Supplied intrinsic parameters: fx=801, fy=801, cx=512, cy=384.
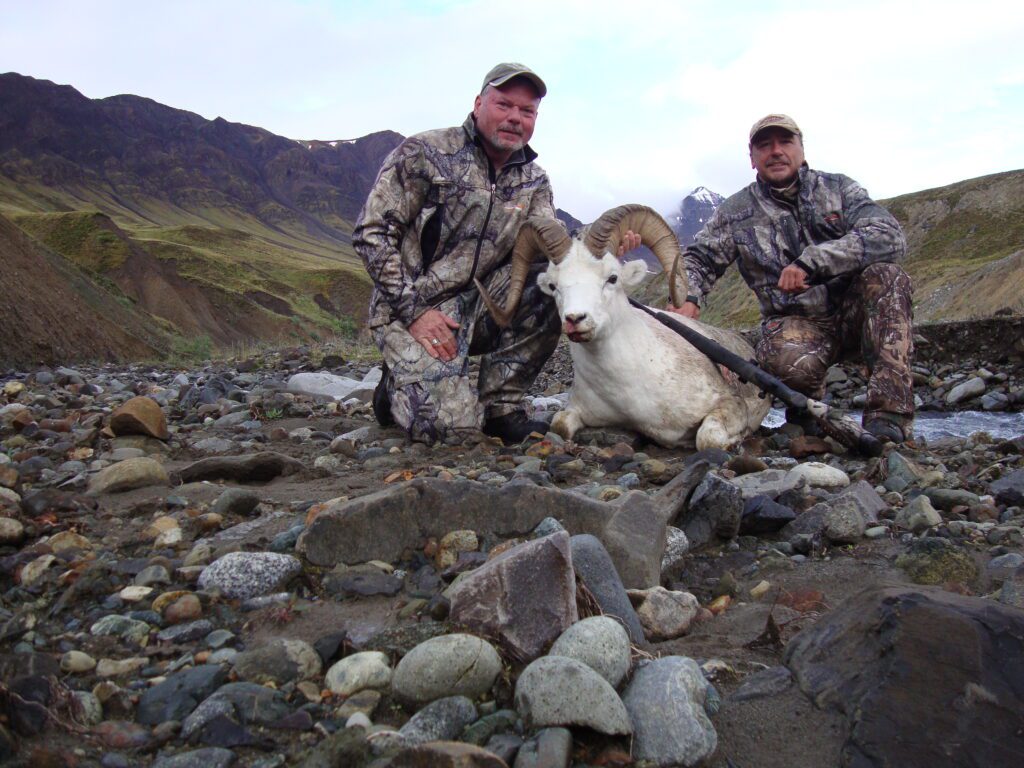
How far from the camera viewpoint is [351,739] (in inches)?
78.1

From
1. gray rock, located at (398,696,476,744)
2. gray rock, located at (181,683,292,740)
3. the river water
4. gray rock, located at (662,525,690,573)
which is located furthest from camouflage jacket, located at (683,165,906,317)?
gray rock, located at (181,683,292,740)

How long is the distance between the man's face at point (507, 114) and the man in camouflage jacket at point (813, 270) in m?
2.15

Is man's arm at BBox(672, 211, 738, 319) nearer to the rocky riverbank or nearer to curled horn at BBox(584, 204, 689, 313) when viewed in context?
curled horn at BBox(584, 204, 689, 313)

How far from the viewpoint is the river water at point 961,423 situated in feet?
25.4

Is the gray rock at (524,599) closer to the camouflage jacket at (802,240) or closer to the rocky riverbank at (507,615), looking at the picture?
the rocky riverbank at (507,615)

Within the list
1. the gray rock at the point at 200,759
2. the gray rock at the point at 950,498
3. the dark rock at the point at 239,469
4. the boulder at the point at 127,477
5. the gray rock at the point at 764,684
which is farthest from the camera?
the dark rock at the point at 239,469

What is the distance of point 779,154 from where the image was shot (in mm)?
7074

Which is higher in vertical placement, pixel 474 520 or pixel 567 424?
pixel 474 520

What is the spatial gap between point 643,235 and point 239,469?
3.91 m

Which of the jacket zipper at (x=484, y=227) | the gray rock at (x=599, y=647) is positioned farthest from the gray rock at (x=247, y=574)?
the jacket zipper at (x=484, y=227)

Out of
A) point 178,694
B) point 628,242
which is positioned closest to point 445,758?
point 178,694

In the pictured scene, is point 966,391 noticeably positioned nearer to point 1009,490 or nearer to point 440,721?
point 1009,490

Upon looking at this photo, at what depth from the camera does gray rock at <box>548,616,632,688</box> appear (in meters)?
2.27

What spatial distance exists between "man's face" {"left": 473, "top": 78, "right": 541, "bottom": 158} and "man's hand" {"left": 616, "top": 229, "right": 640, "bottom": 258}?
1.16 meters
